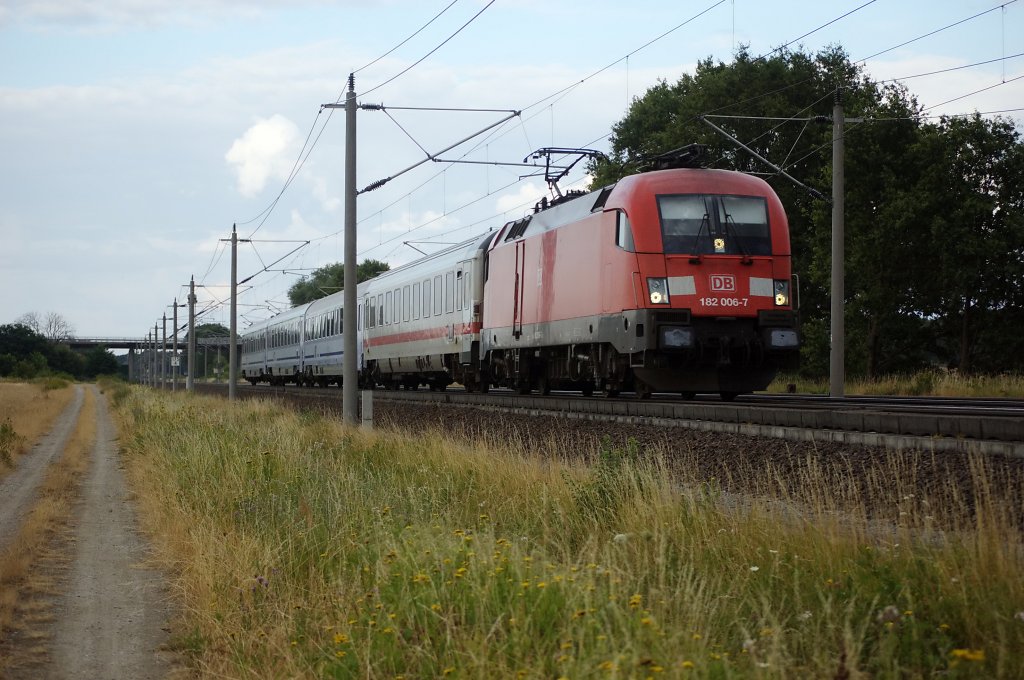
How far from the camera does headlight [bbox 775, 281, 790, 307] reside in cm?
1778

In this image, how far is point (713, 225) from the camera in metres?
17.7

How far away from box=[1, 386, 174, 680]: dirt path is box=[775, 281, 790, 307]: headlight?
984 cm

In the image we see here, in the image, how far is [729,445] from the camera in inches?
489

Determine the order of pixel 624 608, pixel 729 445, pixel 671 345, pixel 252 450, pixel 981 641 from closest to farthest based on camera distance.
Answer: pixel 981 641 < pixel 624 608 < pixel 729 445 < pixel 252 450 < pixel 671 345

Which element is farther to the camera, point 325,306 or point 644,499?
point 325,306

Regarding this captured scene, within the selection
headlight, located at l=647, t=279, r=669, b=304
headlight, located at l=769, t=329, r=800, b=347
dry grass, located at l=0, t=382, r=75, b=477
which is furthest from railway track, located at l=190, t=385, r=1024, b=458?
dry grass, located at l=0, t=382, r=75, b=477

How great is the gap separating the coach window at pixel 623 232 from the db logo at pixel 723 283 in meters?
1.29

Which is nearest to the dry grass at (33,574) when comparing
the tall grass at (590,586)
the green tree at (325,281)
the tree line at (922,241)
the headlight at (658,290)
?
the tall grass at (590,586)

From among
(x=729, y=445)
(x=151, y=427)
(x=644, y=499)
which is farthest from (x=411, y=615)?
(x=151, y=427)

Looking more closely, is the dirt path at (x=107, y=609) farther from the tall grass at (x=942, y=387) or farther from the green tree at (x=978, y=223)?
the green tree at (x=978, y=223)

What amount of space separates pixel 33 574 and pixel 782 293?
11843 millimetres

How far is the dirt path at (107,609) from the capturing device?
688 cm

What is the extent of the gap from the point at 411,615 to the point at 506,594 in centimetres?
49

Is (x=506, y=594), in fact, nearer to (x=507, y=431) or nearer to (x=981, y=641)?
(x=981, y=641)
